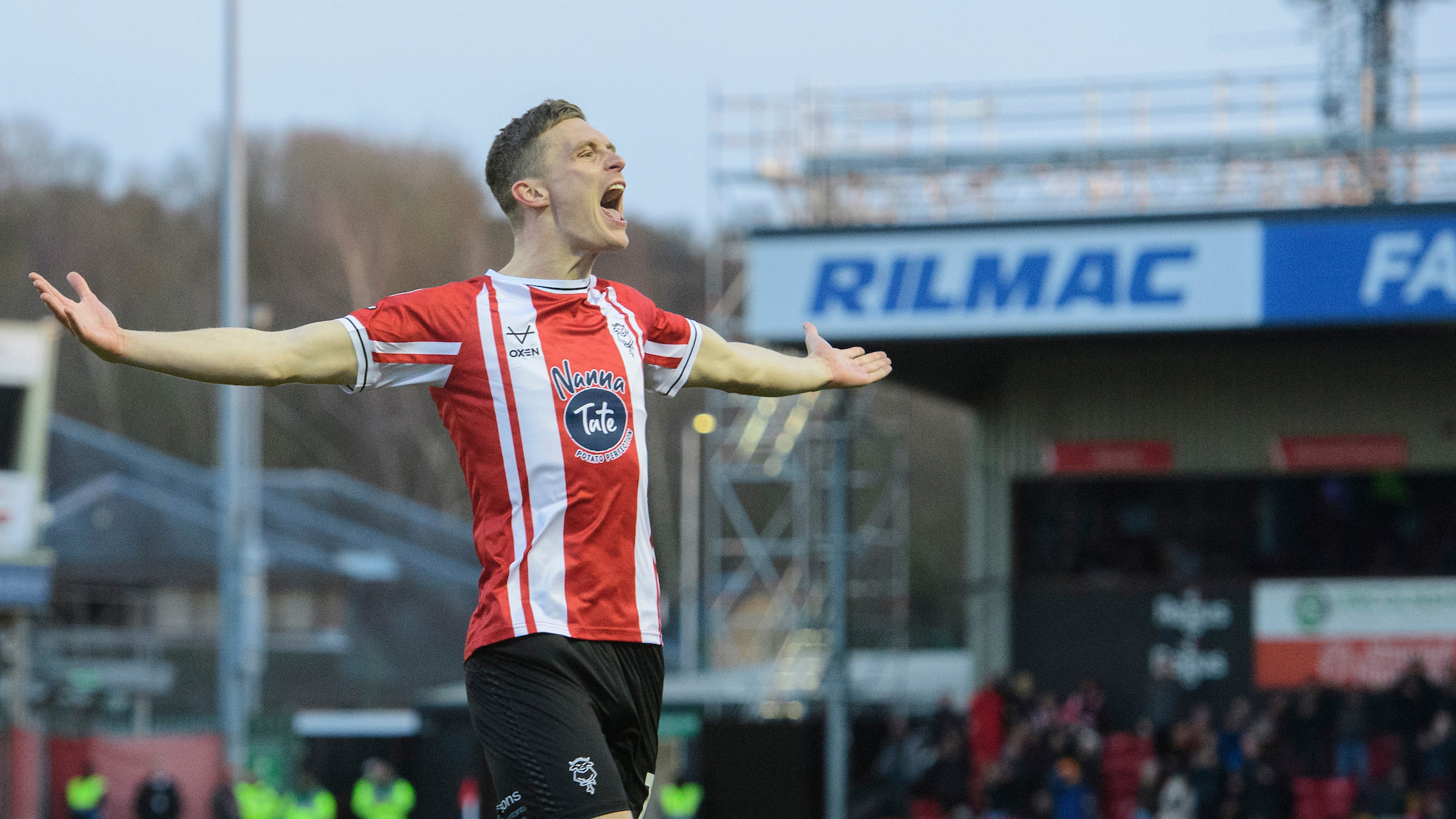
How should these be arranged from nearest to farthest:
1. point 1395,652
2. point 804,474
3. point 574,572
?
1. point 574,572
2. point 1395,652
3. point 804,474

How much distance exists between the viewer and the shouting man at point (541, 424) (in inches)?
154

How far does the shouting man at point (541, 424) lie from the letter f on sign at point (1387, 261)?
1125 centimetres

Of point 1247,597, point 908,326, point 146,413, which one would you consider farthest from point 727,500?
point 146,413

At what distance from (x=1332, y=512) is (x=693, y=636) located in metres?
17.3

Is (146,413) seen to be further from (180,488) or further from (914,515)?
(914,515)

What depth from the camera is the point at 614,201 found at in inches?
171

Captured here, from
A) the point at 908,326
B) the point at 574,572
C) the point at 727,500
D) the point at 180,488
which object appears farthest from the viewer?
the point at 180,488

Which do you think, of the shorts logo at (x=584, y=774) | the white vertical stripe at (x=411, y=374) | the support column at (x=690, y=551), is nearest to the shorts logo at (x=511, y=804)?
the shorts logo at (x=584, y=774)

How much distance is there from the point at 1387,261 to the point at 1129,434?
5.47 metres

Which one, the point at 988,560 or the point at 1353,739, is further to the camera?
the point at 988,560

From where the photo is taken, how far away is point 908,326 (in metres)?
15.2

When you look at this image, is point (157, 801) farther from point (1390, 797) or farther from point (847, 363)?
point (847, 363)

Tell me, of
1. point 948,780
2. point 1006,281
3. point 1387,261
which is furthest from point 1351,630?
point 1006,281

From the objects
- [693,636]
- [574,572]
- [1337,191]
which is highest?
[1337,191]
